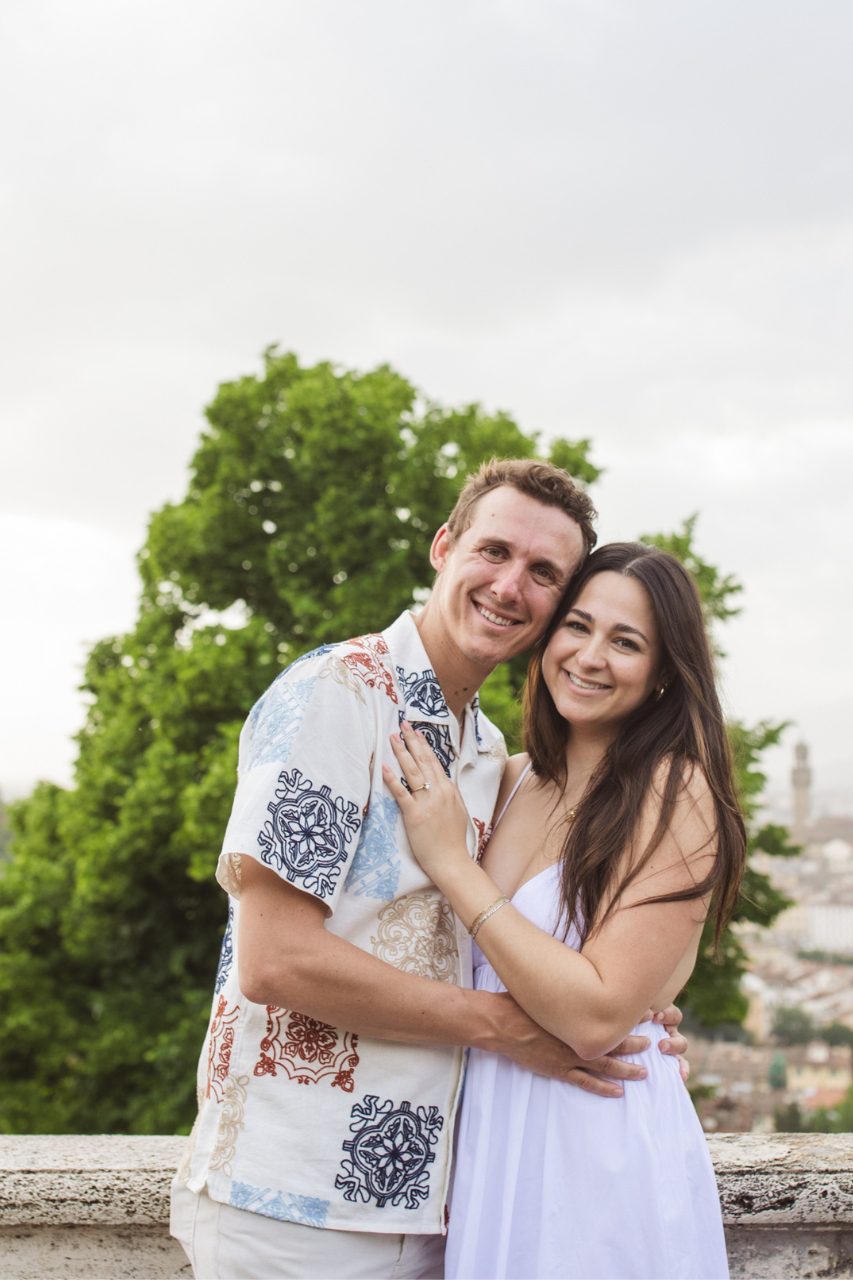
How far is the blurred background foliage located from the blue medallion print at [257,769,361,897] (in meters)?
10.5

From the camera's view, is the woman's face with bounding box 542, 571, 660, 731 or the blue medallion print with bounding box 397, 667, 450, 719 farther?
the woman's face with bounding box 542, 571, 660, 731

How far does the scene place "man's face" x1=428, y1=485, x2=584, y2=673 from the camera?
271 centimetres

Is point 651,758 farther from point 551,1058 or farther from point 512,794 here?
point 551,1058

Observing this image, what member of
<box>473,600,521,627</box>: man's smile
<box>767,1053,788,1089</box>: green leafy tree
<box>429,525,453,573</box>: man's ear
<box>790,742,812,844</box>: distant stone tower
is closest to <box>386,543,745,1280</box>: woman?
<box>473,600,521,627</box>: man's smile

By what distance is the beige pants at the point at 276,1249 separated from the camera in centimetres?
226

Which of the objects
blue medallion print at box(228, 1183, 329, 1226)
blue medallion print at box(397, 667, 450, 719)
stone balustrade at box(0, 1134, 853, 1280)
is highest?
blue medallion print at box(397, 667, 450, 719)

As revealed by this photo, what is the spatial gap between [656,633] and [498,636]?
39cm

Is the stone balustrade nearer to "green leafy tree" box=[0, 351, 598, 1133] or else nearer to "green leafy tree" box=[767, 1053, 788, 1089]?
"green leafy tree" box=[0, 351, 598, 1133]

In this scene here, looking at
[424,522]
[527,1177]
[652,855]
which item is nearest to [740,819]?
[652,855]

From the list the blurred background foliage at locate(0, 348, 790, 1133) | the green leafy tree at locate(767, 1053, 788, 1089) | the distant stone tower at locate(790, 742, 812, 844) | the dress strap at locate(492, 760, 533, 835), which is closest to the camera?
the dress strap at locate(492, 760, 533, 835)

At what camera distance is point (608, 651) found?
2.79 meters

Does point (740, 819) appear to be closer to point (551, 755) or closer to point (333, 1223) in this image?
point (551, 755)

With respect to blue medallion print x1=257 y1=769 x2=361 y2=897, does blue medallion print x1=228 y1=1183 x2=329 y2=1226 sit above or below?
below

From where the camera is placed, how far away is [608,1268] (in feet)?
7.61
